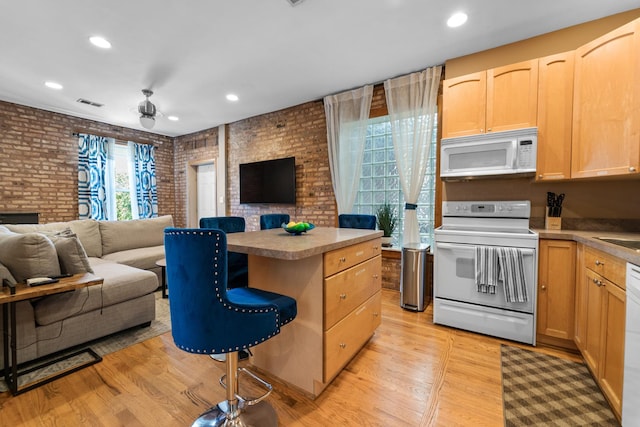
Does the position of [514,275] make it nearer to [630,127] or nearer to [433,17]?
[630,127]

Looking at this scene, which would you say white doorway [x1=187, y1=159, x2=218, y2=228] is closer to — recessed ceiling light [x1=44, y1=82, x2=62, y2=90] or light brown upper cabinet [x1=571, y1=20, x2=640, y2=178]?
recessed ceiling light [x1=44, y1=82, x2=62, y2=90]

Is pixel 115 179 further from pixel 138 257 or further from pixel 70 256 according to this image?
pixel 70 256

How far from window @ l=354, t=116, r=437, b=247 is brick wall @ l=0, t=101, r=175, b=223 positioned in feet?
17.1

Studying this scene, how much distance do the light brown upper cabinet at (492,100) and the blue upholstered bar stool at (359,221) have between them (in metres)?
1.16

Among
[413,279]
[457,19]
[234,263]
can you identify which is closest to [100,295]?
[234,263]

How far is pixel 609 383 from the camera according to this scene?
1.45 meters

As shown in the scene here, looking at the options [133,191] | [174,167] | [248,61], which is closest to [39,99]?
[133,191]

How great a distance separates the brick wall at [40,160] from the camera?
427 centimetres

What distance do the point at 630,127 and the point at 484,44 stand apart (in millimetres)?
1515

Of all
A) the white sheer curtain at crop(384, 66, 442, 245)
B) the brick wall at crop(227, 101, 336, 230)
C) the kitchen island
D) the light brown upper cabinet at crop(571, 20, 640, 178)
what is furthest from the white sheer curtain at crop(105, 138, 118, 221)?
the light brown upper cabinet at crop(571, 20, 640, 178)

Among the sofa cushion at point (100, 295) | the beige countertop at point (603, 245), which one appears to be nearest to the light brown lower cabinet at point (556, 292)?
the beige countertop at point (603, 245)

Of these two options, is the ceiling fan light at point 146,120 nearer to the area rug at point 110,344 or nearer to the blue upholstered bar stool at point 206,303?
the area rug at point 110,344

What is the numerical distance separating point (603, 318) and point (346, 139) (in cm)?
313

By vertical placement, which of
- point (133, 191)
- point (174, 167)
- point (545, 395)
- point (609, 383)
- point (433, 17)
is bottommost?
point (545, 395)
